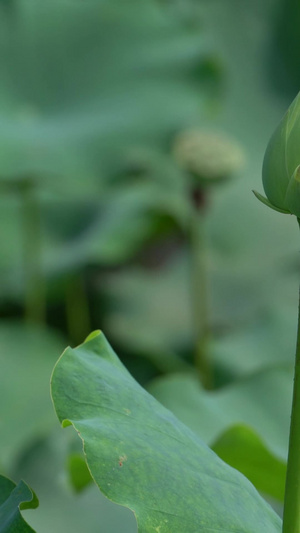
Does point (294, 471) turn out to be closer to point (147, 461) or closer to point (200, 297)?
point (147, 461)

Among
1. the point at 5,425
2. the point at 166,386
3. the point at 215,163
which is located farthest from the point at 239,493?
the point at 215,163

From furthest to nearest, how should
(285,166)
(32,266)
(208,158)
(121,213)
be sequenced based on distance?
(121,213) → (32,266) → (208,158) → (285,166)

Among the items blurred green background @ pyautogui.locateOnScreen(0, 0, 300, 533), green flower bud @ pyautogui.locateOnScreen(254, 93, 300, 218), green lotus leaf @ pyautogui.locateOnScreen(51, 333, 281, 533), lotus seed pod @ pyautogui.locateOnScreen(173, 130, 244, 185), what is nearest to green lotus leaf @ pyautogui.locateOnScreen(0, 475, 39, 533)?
green lotus leaf @ pyautogui.locateOnScreen(51, 333, 281, 533)

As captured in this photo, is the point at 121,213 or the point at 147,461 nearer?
the point at 147,461

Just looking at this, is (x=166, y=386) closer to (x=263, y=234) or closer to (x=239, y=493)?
(x=239, y=493)

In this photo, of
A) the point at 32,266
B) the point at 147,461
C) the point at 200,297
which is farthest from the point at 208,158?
the point at 147,461

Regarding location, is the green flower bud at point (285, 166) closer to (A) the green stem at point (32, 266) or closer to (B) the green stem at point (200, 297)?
(B) the green stem at point (200, 297)
